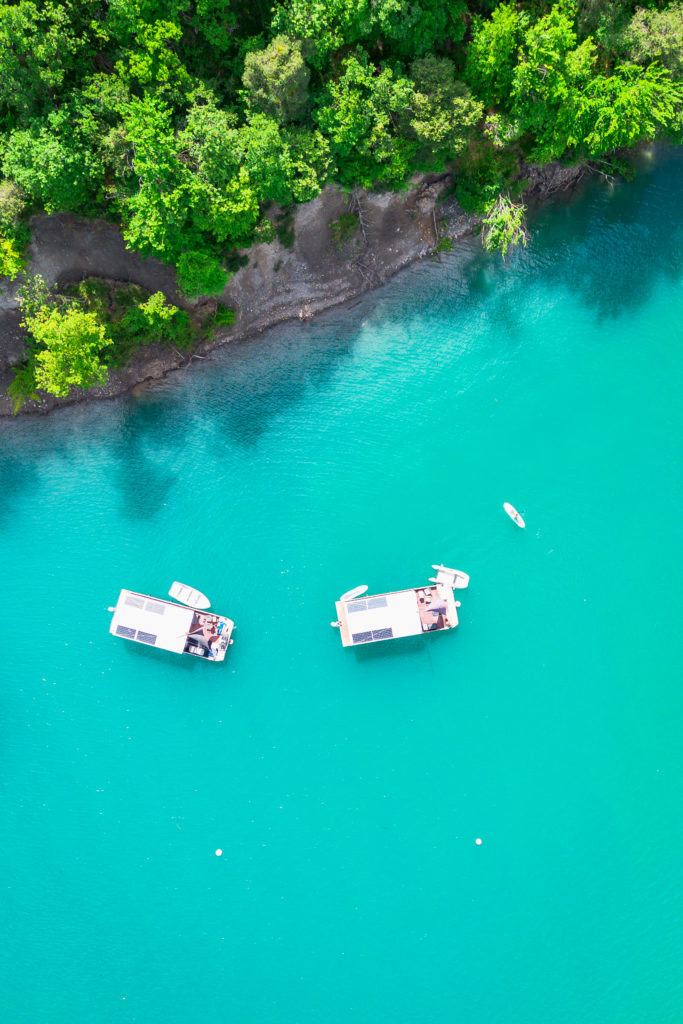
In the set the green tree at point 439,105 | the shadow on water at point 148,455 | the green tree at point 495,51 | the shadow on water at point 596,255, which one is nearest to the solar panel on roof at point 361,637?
the shadow on water at point 148,455

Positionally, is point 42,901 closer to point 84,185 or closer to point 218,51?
point 84,185

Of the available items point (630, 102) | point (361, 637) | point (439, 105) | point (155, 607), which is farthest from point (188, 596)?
point (630, 102)

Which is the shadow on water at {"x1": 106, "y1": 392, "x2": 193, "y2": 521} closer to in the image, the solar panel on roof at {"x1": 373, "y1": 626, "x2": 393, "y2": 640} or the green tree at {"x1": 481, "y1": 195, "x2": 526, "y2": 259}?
the solar panel on roof at {"x1": 373, "y1": 626, "x2": 393, "y2": 640}

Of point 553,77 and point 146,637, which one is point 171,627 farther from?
point 553,77

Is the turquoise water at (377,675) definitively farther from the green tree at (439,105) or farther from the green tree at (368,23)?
the green tree at (368,23)

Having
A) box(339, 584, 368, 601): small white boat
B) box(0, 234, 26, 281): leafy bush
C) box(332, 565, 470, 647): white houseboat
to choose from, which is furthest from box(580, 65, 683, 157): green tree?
box(0, 234, 26, 281): leafy bush

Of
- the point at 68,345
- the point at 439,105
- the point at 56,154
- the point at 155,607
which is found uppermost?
the point at 439,105
